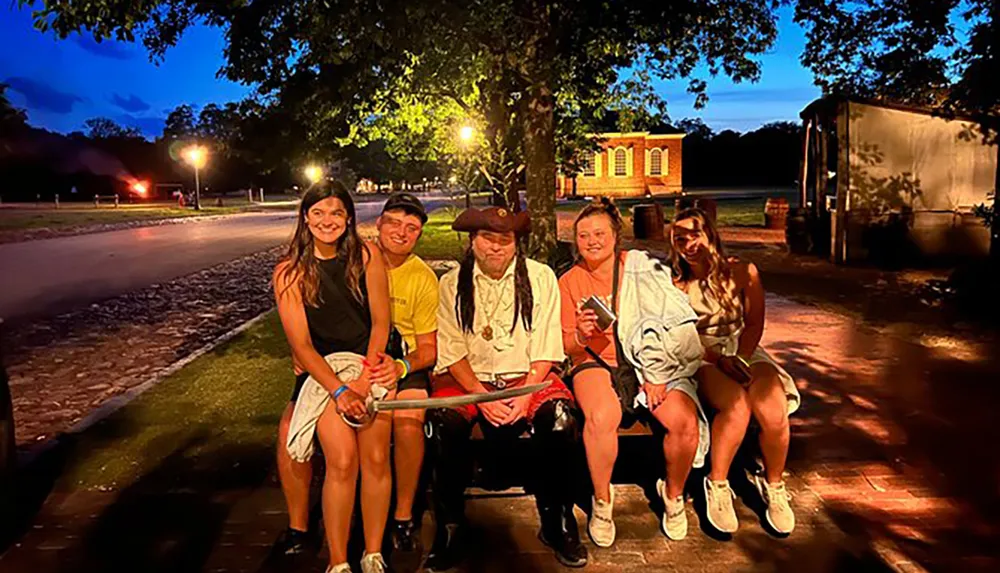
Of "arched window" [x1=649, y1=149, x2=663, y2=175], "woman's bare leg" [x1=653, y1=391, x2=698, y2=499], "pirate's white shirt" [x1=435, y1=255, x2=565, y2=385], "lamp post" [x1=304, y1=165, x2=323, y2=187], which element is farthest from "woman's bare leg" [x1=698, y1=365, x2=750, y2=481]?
"arched window" [x1=649, y1=149, x2=663, y2=175]

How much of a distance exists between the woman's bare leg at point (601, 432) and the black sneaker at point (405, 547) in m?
0.97

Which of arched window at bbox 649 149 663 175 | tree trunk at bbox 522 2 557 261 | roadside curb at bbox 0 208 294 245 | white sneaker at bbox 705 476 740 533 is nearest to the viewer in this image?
white sneaker at bbox 705 476 740 533

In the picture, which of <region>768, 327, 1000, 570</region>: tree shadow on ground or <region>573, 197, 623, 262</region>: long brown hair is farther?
<region>573, 197, 623, 262</region>: long brown hair

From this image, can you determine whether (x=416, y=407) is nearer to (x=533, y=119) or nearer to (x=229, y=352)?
(x=229, y=352)

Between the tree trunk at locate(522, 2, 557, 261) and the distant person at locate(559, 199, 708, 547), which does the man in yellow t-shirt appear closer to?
the distant person at locate(559, 199, 708, 547)

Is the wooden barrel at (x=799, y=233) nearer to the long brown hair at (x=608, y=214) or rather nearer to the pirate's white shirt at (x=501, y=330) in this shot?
the long brown hair at (x=608, y=214)

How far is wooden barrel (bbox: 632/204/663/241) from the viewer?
2081cm

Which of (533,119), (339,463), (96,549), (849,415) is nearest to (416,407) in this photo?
(339,463)

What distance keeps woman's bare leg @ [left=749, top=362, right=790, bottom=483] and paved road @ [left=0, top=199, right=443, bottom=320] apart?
430 inches

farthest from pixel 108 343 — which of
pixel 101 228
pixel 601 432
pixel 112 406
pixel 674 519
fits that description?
pixel 101 228

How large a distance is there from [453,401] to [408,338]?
2.37 ft

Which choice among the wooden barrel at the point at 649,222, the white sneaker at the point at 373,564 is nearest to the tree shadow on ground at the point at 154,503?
the white sneaker at the point at 373,564

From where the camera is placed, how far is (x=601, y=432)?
385 centimetres

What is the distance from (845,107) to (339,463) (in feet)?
47.0
